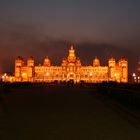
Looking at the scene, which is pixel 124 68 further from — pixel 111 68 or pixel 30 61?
pixel 30 61

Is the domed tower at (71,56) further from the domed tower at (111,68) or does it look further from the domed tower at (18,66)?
the domed tower at (18,66)

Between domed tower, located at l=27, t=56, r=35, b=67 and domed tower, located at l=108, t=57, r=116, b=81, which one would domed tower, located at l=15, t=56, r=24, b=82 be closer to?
domed tower, located at l=27, t=56, r=35, b=67

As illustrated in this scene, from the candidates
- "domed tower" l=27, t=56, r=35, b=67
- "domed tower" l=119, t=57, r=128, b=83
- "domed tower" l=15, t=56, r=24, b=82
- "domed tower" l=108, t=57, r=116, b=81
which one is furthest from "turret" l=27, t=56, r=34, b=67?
"domed tower" l=119, t=57, r=128, b=83

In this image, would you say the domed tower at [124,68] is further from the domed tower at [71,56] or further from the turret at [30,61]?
the turret at [30,61]

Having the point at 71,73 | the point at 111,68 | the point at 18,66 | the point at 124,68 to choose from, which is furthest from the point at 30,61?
the point at 124,68

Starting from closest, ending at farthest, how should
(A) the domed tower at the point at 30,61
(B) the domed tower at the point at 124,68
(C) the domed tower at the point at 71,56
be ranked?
1. (B) the domed tower at the point at 124,68
2. (C) the domed tower at the point at 71,56
3. (A) the domed tower at the point at 30,61

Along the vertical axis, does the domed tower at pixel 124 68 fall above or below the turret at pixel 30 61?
below

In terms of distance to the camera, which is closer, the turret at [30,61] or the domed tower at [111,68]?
the domed tower at [111,68]

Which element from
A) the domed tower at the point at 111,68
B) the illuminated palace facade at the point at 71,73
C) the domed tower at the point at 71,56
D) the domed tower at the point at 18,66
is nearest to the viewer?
the domed tower at the point at 111,68

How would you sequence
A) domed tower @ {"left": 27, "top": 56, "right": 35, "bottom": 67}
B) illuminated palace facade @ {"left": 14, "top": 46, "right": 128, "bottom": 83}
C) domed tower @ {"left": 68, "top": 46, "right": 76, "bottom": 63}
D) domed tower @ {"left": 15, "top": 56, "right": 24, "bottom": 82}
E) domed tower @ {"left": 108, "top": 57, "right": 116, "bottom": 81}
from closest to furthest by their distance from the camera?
domed tower @ {"left": 108, "top": 57, "right": 116, "bottom": 81}, illuminated palace facade @ {"left": 14, "top": 46, "right": 128, "bottom": 83}, domed tower @ {"left": 15, "top": 56, "right": 24, "bottom": 82}, domed tower @ {"left": 68, "top": 46, "right": 76, "bottom": 63}, domed tower @ {"left": 27, "top": 56, "right": 35, "bottom": 67}

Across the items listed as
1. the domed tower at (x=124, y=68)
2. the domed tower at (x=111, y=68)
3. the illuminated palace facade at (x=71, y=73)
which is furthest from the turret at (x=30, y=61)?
the domed tower at (x=124, y=68)

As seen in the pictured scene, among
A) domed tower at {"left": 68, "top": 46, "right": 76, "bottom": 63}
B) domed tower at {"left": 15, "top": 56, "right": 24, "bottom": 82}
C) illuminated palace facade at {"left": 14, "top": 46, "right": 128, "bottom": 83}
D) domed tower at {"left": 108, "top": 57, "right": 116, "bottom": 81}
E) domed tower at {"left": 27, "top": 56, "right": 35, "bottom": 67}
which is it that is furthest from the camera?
domed tower at {"left": 27, "top": 56, "right": 35, "bottom": 67}

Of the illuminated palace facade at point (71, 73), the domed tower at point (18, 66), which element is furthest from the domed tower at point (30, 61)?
the illuminated palace facade at point (71, 73)

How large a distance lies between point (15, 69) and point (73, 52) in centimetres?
3087
